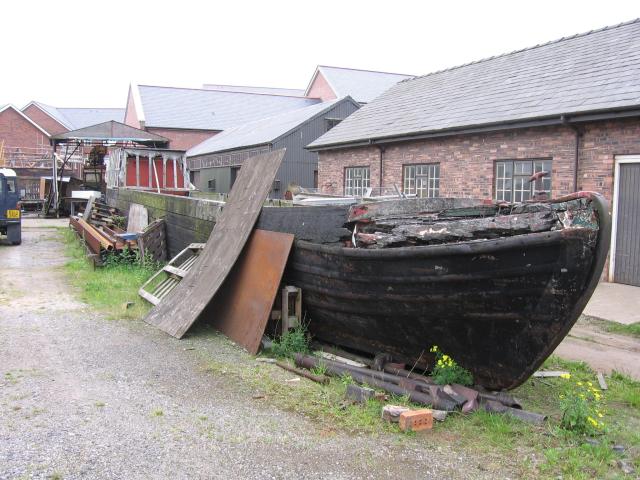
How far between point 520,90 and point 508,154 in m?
1.85

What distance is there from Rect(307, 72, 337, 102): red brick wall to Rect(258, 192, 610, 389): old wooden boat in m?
40.1

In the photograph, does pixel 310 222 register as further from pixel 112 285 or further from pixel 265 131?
pixel 265 131

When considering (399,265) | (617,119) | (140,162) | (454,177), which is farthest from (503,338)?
(140,162)

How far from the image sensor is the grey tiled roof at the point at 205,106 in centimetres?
4759

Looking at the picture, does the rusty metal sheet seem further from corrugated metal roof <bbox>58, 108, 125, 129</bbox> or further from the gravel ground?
corrugated metal roof <bbox>58, 108, 125, 129</bbox>

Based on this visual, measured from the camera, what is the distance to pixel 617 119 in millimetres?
10383

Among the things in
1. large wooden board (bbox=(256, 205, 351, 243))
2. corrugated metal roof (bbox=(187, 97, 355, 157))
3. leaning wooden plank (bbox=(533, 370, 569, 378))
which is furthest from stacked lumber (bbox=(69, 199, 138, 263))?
corrugated metal roof (bbox=(187, 97, 355, 157))

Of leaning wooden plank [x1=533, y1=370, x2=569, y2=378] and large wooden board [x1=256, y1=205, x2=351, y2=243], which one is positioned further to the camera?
large wooden board [x1=256, y1=205, x2=351, y2=243]

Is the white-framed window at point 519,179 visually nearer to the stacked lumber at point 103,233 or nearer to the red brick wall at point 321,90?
the stacked lumber at point 103,233

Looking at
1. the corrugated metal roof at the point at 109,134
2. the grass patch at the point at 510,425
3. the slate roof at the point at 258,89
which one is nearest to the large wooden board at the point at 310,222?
the grass patch at the point at 510,425

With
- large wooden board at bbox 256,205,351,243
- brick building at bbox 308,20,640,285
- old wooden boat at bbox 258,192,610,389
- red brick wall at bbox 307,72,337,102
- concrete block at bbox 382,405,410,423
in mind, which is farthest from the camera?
red brick wall at bbox 307,72,337,102

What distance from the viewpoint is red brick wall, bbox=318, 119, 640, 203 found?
420 inches

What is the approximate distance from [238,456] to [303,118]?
25423mm

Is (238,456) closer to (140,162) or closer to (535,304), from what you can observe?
(535,304)
